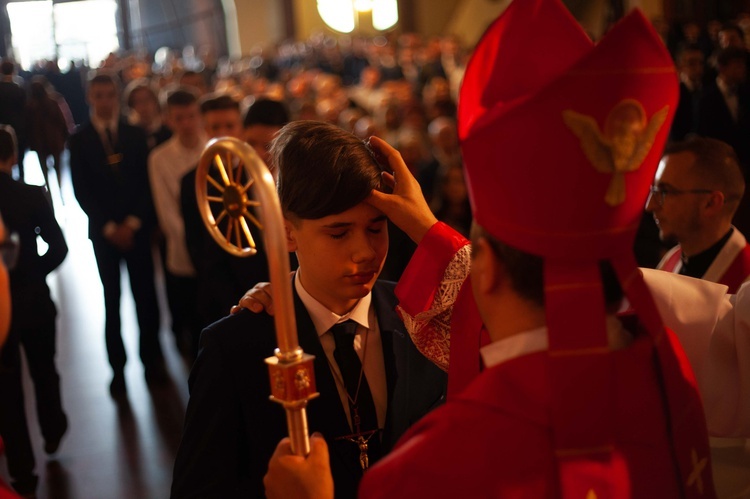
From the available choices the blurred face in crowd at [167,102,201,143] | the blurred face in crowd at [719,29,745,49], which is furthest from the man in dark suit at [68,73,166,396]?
the blurred face in crowd at [719,29,745,49]

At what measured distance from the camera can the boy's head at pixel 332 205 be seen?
1.73m

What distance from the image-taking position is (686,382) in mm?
1327

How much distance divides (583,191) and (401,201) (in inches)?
25.0

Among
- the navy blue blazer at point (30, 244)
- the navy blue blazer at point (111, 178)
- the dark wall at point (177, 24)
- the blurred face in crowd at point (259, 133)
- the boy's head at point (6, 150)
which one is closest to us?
the navy blue blazer at point (30, 244)

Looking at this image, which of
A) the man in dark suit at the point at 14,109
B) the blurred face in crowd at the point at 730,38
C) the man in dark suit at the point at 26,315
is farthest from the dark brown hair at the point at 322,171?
the blurred face in crowd at the point at 730,38

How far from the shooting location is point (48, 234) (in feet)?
11.8

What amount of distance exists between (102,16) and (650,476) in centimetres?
2340

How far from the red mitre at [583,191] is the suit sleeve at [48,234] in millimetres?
2684

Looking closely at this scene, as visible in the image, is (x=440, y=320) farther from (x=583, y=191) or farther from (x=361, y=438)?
(x=583, y=191)

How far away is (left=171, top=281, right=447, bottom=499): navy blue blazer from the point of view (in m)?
1.67

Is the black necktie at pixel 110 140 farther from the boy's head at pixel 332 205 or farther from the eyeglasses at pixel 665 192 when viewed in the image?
the boy's head at pixel 332 205

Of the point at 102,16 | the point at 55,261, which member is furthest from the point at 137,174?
the point at 102,16

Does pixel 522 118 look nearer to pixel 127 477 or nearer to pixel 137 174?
pixel 127 477

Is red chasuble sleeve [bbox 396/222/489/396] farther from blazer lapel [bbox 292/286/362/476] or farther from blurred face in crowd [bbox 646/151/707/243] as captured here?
blurred face in crowd [bbox 646/151/707/243]
